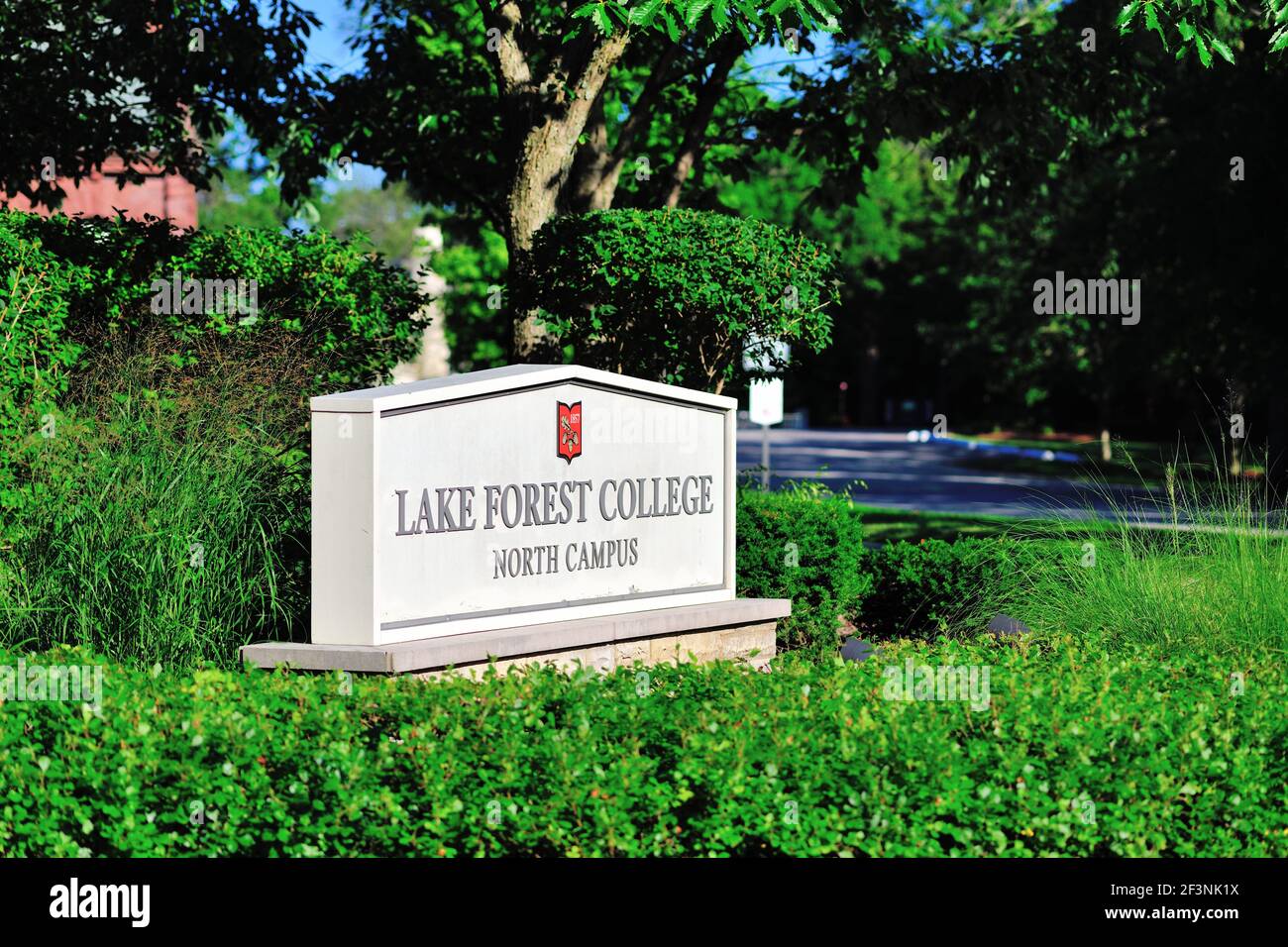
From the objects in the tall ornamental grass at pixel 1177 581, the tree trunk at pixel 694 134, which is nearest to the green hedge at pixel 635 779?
the tall ornamental grass at pixel 1177 581

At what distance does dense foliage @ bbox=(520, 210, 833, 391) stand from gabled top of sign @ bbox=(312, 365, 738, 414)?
1.47m

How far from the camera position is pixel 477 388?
640 cm

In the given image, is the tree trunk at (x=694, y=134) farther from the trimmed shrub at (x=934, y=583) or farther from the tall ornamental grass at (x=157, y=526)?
the tall ornamental grass at (x=157, y=526)

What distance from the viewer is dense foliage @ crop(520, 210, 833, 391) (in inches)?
348

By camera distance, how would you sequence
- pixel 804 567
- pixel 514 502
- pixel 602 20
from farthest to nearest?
pixel 804 567
pixel 602 20
pixel 514 502

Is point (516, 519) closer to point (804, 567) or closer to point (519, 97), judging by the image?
point (804, 567)

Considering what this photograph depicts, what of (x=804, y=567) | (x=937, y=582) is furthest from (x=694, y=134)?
(x=937, y=582)

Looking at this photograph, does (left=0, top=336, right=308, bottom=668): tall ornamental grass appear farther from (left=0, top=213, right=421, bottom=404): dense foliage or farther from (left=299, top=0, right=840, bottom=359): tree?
(left=299, top=0, right=840, bottom=359): tree

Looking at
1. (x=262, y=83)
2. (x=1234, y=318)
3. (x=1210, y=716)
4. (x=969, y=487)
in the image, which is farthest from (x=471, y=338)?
(x=1210, y=716)

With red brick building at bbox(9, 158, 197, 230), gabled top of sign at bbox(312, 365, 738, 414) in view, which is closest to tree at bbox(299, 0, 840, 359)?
gabled top of sign at bbox(312, 365, 738, 414)

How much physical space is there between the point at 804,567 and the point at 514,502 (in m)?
2.79

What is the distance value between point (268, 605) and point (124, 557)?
772mm
